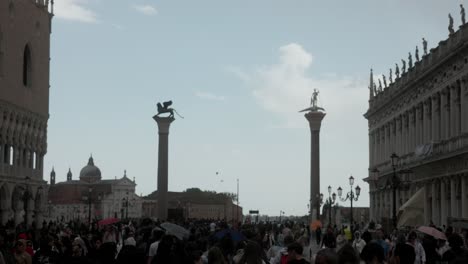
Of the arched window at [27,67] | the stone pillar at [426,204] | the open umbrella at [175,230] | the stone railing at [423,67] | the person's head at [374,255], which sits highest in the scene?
the arched window at [27,67]

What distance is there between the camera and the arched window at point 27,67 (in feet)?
220

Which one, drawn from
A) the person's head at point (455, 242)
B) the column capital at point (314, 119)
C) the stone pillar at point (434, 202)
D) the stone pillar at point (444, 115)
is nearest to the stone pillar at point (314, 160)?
the column capital at point (314, 119)

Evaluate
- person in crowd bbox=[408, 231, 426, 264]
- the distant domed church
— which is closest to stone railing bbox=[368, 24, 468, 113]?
person in crowd bbox=[408, 231, 426, 264]

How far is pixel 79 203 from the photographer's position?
189m

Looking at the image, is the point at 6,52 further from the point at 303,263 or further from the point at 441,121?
the point at 303,263

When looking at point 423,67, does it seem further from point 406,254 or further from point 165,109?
point 406,254

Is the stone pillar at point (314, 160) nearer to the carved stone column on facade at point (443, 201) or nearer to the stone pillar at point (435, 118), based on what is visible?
the stone pillar at point (435, 118)

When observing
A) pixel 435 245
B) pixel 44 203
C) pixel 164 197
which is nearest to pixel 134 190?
pixel 44 203

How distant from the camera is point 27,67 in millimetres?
67688

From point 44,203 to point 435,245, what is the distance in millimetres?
56151

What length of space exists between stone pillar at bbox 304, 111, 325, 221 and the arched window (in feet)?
71.6

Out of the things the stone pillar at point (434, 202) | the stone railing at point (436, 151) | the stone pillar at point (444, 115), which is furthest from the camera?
the stone pillar at point (434, 202)

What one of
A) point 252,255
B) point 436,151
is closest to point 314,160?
point 436,151

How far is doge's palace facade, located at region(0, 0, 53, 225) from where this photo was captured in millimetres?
61781
